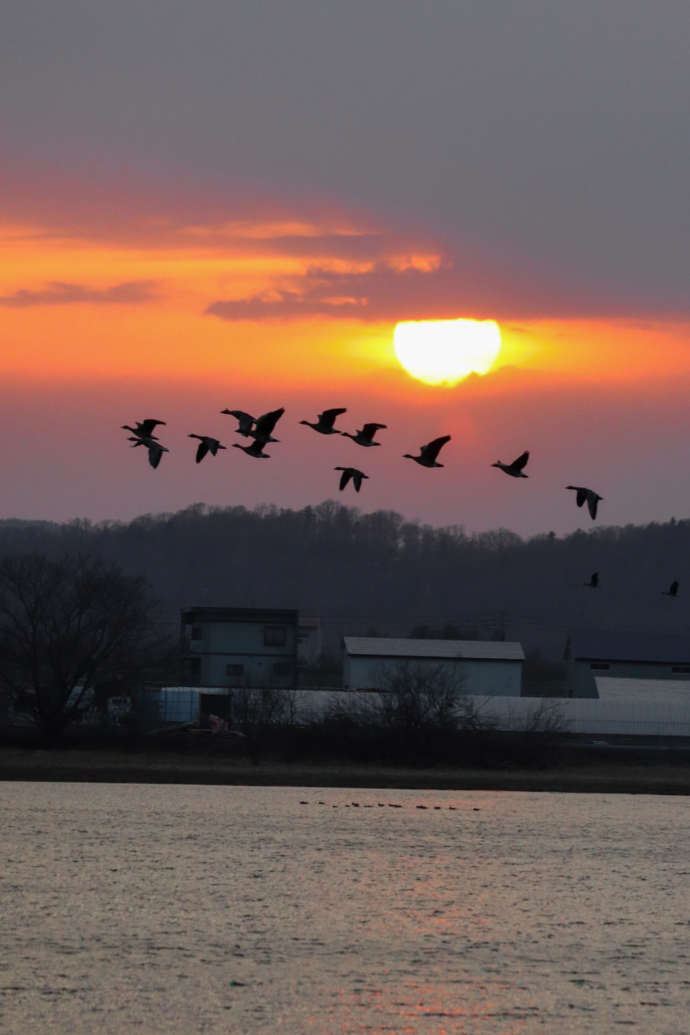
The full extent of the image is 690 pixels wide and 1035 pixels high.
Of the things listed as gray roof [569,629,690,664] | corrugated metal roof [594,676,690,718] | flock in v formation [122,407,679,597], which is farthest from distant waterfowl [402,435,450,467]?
gray roof [569,629,690,664]

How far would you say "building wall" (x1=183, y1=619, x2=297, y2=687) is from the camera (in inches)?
5197

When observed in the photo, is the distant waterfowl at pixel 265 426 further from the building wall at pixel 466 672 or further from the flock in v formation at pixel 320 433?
the building wall at pixel 466 672

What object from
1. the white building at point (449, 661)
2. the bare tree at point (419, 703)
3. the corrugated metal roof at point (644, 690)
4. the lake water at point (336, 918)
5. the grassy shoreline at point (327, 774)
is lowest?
the lake water at point (336, 918)

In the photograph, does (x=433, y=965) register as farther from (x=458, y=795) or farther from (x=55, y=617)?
(x=55, y=617)

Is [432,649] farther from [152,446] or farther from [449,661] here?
[152,446]

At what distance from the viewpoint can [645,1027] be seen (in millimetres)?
29703

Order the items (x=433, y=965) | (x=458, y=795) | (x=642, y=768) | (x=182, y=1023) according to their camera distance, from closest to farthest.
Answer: (x=182, y=1023)
(x=433, y=965)
(x=458, y=795)
(x=642, y=768)

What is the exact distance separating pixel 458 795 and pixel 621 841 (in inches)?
648

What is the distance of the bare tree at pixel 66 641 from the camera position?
90.9 m

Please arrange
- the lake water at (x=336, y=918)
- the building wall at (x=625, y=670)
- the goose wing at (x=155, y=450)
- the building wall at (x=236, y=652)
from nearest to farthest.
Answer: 1. the lake water at (x=336, y=918)
2. the goose wing at (x=155, y=450)
3. the building wall at (x=625, y=670)
4. the building wall at (x=236, y=652)

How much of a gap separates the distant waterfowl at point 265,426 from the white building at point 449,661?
70364 millimetres

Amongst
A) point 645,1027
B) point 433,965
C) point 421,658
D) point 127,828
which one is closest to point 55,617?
point 421,658

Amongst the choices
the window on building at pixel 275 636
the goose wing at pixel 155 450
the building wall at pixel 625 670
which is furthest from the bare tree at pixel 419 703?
the goose wing at pixel 155 450

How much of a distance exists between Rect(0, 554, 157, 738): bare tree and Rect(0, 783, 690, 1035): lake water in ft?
75.1
